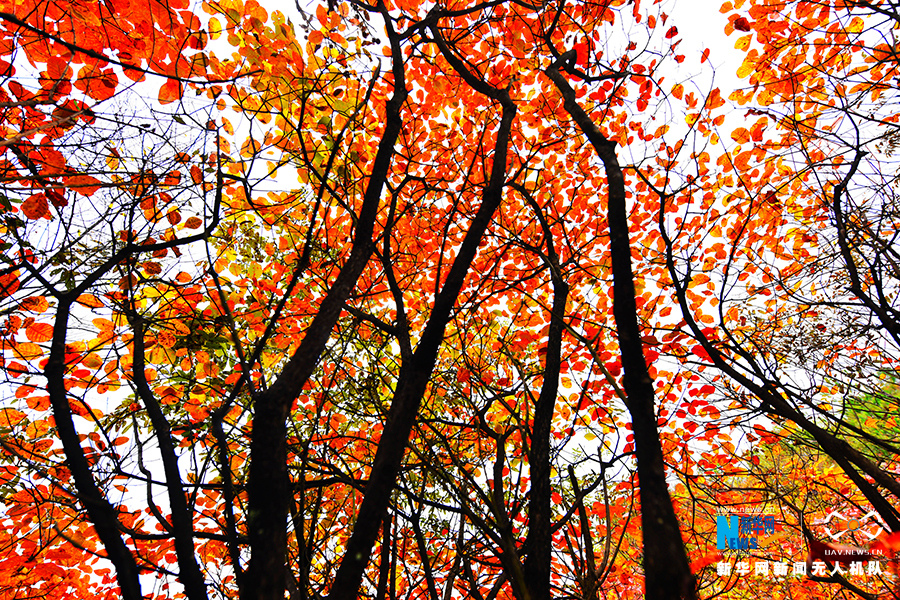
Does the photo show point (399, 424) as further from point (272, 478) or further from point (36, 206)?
point (36, 206)

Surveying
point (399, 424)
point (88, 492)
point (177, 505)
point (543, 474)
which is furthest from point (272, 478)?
point (543, 474)

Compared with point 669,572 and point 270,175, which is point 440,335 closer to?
point 669,572

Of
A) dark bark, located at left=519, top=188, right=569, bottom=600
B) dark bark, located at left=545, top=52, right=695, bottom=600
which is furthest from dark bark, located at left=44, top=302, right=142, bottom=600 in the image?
dark bark, located at left=545, top=52, right=695, bottom=600

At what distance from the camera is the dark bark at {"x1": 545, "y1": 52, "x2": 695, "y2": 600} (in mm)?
2201

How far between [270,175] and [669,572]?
15.0 ft

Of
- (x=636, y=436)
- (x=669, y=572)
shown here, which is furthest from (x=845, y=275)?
(x=669, y=572)

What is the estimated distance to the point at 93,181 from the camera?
4.86 metres
